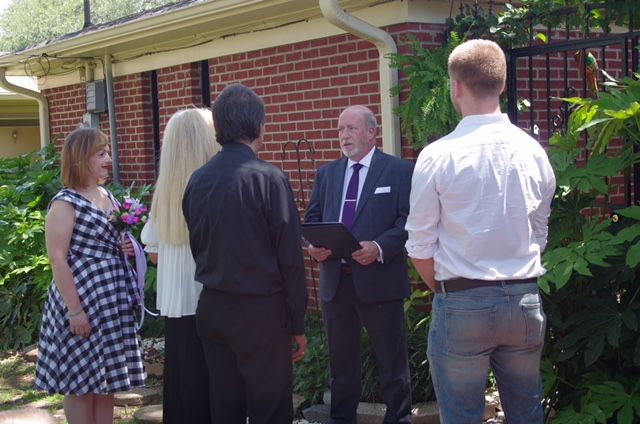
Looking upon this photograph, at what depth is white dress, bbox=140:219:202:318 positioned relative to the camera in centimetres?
436

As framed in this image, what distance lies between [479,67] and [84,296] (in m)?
2.52

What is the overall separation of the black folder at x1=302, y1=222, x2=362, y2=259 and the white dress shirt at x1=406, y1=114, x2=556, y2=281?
1477 mm

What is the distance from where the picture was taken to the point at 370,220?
17.2 ft

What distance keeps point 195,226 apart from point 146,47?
5647 millimetres

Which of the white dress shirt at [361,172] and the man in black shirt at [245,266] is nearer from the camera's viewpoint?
the man in black shirt at [245,266]

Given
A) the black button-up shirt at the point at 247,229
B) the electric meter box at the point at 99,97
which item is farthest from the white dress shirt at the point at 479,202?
the electric meter box at the point at 99,97

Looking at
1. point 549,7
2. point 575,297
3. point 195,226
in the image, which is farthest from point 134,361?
point 549,7

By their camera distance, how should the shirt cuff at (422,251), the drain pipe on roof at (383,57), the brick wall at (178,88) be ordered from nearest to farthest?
the shirt cuff at (422,251) < the drain pipe on roof at (383,57) < the brick wall at (178,88)

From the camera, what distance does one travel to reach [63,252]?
4645 mm

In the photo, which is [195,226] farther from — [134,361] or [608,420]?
[608,420]

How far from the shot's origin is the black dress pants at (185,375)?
4391 millimetres

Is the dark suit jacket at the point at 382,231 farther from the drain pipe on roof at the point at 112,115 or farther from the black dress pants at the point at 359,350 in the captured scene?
the drain pipe on roof at the point at 112,115

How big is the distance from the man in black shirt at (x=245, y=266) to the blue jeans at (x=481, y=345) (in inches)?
31.5

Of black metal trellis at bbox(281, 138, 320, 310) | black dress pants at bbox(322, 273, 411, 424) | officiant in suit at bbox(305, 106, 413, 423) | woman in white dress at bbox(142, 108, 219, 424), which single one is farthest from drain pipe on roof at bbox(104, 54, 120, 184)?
woman in white dress at bbox(142, 108, 219, 424)
